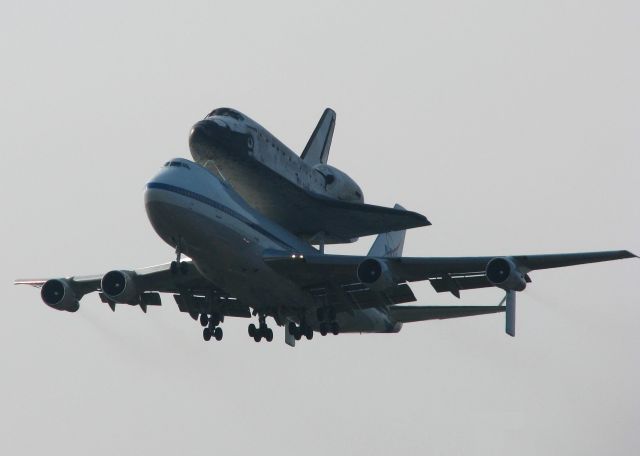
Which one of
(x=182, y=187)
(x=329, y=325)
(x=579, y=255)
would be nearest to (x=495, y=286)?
(x=579, y=255)

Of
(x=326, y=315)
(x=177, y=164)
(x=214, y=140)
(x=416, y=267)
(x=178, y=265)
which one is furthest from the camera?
(x=214, y=140)

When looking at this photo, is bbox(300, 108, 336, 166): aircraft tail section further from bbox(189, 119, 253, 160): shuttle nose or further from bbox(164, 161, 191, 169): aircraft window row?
bbox(164, 161, 191, 169): aircraft window row

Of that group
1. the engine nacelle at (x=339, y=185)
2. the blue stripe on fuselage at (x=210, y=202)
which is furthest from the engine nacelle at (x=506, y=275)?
the engine nacelle at (x=339, y=185)

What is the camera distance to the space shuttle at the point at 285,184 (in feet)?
241

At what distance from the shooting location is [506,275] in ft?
224

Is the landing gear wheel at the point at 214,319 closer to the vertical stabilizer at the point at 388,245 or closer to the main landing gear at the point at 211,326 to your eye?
the main landing gear at the point at 211,326

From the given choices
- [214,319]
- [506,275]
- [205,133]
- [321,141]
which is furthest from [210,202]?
[321,141]

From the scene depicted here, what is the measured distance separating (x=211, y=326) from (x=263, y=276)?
7.12 meters

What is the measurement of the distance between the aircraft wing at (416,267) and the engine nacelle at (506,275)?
361mm

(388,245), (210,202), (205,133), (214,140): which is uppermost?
(205,133)

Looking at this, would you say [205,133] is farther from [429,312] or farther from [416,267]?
[429,312]

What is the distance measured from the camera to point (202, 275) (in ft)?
232

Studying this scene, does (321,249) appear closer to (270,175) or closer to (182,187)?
(270,175)

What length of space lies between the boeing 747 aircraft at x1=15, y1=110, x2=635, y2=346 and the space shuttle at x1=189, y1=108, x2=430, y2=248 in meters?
0.16
